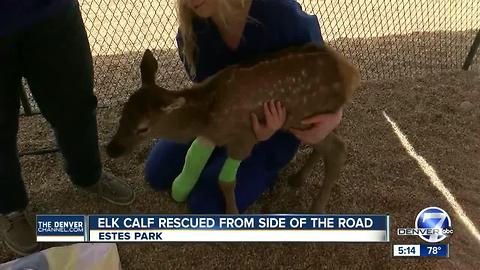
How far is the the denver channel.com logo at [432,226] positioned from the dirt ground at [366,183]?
3cm

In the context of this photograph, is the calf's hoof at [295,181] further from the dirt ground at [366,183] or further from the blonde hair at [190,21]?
the blonde hair at [190,21]

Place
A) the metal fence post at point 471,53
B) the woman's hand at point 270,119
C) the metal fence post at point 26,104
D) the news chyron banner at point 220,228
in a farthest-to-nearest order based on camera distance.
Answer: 1. the metal fence post at point 471,53
2. the metal fence post at point 26,104
3. the news chyron banner at point 220,228
4. the woman's hand at point 270,119

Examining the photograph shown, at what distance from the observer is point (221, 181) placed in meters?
1.44

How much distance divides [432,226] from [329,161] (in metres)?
0.36

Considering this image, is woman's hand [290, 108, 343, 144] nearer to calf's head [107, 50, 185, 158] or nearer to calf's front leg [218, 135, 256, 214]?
calf's front leg [218, 135, 256, 214]

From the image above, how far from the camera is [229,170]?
141 cm

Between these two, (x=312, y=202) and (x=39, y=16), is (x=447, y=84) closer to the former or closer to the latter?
(x=312, y=202)

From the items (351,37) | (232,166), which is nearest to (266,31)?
(232,166)

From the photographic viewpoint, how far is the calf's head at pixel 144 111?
118cm

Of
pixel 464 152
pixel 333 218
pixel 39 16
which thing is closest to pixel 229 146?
pixel 333 218

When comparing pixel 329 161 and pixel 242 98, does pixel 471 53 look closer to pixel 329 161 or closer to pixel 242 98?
→ pixel 329 161

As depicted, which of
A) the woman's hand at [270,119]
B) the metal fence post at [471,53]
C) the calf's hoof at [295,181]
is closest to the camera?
the woman's hand at [270,119]

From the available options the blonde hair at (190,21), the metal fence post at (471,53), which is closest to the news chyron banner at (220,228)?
the blonde hair at (190,21)

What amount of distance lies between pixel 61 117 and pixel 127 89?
0.92m
